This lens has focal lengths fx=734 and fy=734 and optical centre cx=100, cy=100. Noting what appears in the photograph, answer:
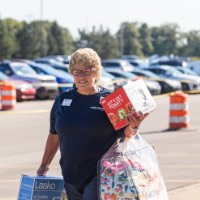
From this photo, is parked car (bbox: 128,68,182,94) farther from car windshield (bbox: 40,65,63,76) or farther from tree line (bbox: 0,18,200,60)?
tree line (bbox: 0,18,200,60)

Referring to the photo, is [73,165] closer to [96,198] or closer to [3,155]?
[96,198]

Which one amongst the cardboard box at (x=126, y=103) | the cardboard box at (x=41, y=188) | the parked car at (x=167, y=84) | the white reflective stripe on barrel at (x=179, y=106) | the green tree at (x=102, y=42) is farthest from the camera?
the green tree at (x=102, y=42)

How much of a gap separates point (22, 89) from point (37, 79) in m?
2.13

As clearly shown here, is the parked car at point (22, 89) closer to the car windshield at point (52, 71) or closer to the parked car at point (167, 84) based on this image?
the car windshield at point (52, 71)

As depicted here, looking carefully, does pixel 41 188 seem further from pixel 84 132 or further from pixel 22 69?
pixel 22 69

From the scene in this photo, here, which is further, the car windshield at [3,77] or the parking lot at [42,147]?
the car windshield at [3,77]

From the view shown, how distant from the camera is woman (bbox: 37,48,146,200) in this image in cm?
521

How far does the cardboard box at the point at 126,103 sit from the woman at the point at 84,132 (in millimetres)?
112

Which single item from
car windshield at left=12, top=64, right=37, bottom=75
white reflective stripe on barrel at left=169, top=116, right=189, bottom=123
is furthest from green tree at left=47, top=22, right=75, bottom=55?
white reflective stripe on barrel at left=169, top=116, right=189, bottom=123

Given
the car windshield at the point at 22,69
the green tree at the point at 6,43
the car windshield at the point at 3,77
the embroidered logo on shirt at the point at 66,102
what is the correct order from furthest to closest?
the green tree at the point at 6,43 < the car windshield at the point at 22,69 < the car windshield at the point at 3,77 < the embroidered logo on shirt at the point at 66,102

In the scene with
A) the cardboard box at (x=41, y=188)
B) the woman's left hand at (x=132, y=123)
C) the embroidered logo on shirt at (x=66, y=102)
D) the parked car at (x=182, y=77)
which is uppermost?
the embroidered logo on shirt at (x=66, y=102)

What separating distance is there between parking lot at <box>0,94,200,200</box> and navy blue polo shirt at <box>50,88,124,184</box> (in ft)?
12.2

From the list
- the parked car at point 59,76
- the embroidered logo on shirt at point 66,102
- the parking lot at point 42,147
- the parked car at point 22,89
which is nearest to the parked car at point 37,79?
the parked car at point 59,76

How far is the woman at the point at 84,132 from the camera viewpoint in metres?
5.21
